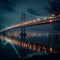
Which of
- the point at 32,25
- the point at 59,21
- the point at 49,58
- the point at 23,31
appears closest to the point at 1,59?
the point at 49,58

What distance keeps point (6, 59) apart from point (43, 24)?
5134 millimetres

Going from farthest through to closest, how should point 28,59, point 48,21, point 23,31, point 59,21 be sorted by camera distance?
point 23,31 < point 48,21 < point 59,21 < point 28,59

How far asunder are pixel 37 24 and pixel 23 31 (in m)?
2.65

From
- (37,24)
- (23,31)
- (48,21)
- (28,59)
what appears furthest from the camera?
(23,31)

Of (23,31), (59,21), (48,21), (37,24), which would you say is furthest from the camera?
(23,31)

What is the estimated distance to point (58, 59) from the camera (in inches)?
133

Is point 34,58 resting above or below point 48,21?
below

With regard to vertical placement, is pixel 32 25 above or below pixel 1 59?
above

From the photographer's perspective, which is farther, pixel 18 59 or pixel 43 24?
pixel 43 24

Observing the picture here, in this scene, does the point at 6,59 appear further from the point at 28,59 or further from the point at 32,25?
the point at 32,25

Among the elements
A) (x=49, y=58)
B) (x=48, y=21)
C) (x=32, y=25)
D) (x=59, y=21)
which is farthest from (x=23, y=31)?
(x=49, y=58)

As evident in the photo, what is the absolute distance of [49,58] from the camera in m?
3.50

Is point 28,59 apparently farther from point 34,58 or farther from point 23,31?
point 23,31

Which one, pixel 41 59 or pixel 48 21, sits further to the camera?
pixel 48 21
